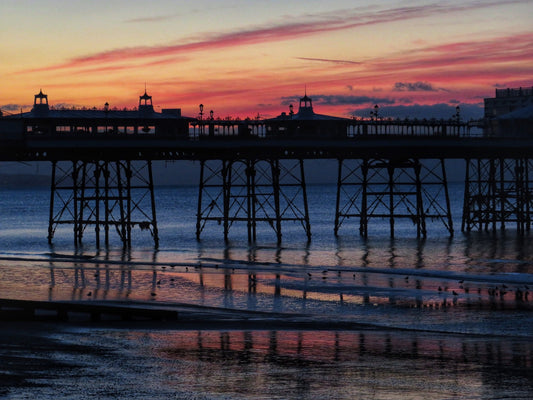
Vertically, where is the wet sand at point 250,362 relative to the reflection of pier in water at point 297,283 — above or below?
above

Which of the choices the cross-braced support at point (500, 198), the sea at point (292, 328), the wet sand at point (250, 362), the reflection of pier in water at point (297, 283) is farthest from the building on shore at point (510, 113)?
the wet sand at point (250, 362)

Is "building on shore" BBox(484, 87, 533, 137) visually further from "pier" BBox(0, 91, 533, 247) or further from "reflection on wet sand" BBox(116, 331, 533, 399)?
"reflection on wet sand" BBox(116, 331, 533, 399)

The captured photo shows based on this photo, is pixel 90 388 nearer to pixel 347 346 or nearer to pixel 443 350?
pixel 347 346

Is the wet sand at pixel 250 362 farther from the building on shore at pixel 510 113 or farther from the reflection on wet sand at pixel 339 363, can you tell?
the building on shore at pixel 510 113

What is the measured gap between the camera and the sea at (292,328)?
70.0ft

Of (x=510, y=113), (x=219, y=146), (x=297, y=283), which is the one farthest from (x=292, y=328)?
(x=510, y=113)

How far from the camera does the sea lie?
70.0ft

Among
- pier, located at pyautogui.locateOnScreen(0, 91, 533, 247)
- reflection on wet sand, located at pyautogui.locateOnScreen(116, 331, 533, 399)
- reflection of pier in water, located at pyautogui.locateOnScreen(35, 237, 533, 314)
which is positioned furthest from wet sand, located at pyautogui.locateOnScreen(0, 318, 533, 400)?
pier, located at pyautogui.locateOnScreen(0, 91, 533, 247)

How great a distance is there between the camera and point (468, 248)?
6969cm

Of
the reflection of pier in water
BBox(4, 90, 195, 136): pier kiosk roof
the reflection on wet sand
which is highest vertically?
BBox(4, 90, 195, 136): pier kiosk roof

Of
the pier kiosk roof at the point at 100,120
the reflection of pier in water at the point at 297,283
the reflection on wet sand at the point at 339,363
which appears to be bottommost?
the reflection of pier in water at the point at 297,283

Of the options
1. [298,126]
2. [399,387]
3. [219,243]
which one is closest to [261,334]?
[399,387]

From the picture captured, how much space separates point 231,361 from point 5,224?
351 feet

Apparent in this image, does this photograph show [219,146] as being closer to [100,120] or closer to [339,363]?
[100,120]
